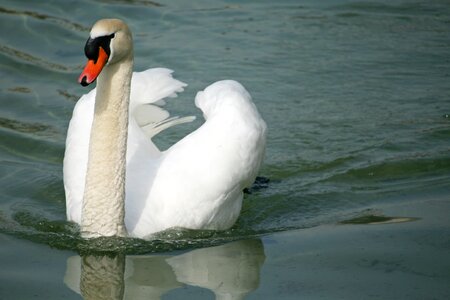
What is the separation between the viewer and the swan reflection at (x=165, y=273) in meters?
6.06

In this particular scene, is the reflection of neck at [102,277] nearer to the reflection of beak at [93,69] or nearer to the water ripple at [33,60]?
the reflection of beak at [93,69]

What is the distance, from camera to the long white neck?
6.52m

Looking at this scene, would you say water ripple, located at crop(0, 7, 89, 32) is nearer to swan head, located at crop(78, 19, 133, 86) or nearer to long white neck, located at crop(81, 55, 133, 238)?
long white neck, located at crop(81, 55, 133, 238)

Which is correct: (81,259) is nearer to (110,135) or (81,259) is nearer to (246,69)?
(110,135)

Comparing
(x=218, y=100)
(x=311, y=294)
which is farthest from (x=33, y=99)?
(x=311, y=294)

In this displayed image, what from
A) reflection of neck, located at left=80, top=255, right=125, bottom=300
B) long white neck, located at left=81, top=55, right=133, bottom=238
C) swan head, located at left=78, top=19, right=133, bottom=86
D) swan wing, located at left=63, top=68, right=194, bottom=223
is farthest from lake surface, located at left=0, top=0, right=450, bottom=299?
swan head, located at left=78, top=19, right=133, bottom=86

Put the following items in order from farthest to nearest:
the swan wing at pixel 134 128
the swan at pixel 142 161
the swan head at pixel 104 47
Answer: the swan wing at pixel 134 128 → the swan at pixel 142 161 → the swan head at pixel 104 47

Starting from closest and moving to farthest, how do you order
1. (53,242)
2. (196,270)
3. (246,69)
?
(196,270) < (53,242) < (246,69)

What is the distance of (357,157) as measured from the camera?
29.0 feet

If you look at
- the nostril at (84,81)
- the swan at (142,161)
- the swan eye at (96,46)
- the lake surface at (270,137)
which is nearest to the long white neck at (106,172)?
the swan at (142,161)

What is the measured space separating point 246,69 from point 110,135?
461cm

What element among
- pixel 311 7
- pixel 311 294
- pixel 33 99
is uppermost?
pixel 311 7

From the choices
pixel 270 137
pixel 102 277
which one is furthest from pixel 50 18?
pixel 102 277

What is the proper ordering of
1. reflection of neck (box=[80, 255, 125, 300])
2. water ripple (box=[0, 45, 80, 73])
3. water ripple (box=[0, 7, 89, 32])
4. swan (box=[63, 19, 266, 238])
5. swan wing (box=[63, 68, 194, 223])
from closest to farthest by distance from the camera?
reflection of neck (box=[80, 255, 125, 300])
swan (box=[63, 19, 266, 238])
swan wing (box=[63, 68, 194, 223])
water ripple (box=[0, 45, 80, 73])
water ripple (box=[0, 7, 89, 32])
